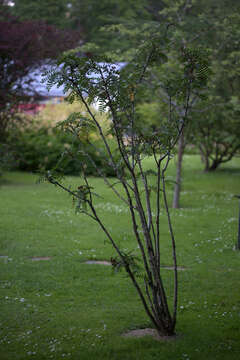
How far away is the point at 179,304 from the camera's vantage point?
16.1ft

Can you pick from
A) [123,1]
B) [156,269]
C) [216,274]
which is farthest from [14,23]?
[123,1]

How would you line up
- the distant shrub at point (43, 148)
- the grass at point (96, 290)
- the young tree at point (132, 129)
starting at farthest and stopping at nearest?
the distant shrub at point (43, 148) < the grass at point (96, 290) < the young tree at point (132, 129)

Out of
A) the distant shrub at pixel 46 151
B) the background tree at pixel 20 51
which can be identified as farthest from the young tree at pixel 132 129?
the distant shrub at pixel 46 151

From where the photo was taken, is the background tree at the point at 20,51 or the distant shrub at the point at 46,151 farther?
the distant shrub at the point at 46,151

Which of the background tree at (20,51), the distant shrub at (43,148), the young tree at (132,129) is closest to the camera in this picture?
the young tree at (132,129)

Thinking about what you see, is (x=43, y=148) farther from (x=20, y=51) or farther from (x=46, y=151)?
(x=20, y=51)

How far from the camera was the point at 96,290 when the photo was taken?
5406mm

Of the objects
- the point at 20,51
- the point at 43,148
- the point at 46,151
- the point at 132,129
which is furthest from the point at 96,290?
the point at 43,148

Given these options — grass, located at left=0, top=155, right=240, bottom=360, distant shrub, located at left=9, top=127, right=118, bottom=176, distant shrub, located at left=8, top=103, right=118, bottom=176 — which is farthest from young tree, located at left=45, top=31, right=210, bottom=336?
distant shrub, located at left=9, top=127, right=118, bottom=176

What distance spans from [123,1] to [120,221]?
21890 mm

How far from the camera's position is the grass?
3857mm

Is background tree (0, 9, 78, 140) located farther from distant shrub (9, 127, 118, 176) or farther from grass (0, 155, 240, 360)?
grass (0, 155, 240, 360)

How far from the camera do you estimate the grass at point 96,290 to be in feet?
12.7

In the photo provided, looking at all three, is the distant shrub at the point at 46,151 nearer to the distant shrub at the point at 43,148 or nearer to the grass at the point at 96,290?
the distant shrub at the point at 43,148
